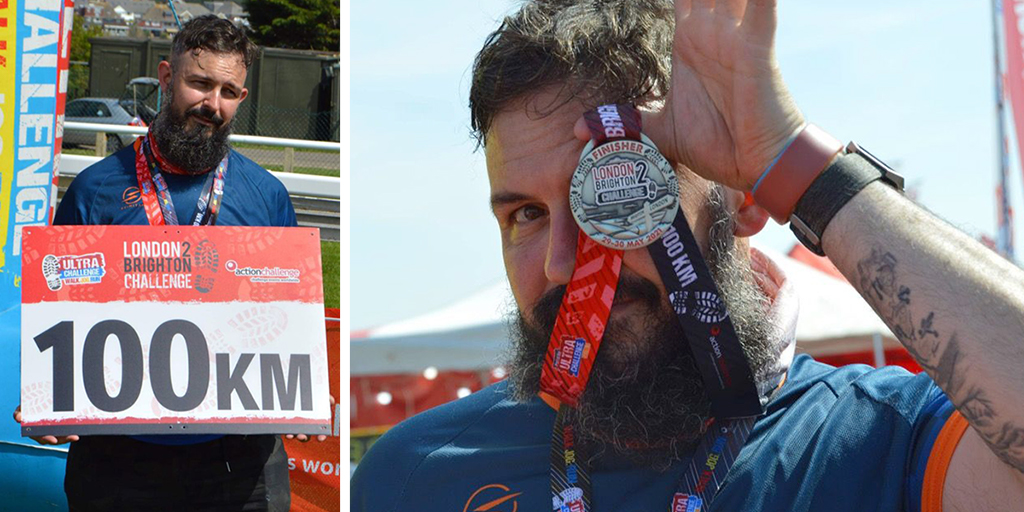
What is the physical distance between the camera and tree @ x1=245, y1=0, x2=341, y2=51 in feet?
33.9

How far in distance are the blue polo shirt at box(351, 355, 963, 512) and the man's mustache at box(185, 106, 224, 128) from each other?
2346mm

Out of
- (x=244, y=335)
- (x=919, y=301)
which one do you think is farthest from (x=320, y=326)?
(x=919, y=301)

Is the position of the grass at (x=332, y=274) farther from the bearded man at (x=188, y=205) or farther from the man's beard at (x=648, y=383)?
the man's beard at (x=648, y=383)

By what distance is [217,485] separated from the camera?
3.90 m

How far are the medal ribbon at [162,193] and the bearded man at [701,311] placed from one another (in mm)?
2056

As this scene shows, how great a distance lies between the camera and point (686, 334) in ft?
6.07

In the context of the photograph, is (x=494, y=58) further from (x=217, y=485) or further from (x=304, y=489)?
(x=304, y=489)

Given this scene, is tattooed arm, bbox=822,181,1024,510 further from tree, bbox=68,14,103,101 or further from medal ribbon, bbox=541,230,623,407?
tree, bbox=68,14,103,101

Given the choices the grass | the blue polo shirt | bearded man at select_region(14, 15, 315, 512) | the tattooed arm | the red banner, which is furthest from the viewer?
the grass

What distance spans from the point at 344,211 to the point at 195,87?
145 centimetres

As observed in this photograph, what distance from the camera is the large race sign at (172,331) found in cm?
337

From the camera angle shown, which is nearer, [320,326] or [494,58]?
[494,58]

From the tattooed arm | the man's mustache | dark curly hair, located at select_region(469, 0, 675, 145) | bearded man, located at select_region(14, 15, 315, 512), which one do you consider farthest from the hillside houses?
the tattooed arm

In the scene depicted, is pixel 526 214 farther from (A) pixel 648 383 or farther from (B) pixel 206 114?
(B) pixel 206 114
